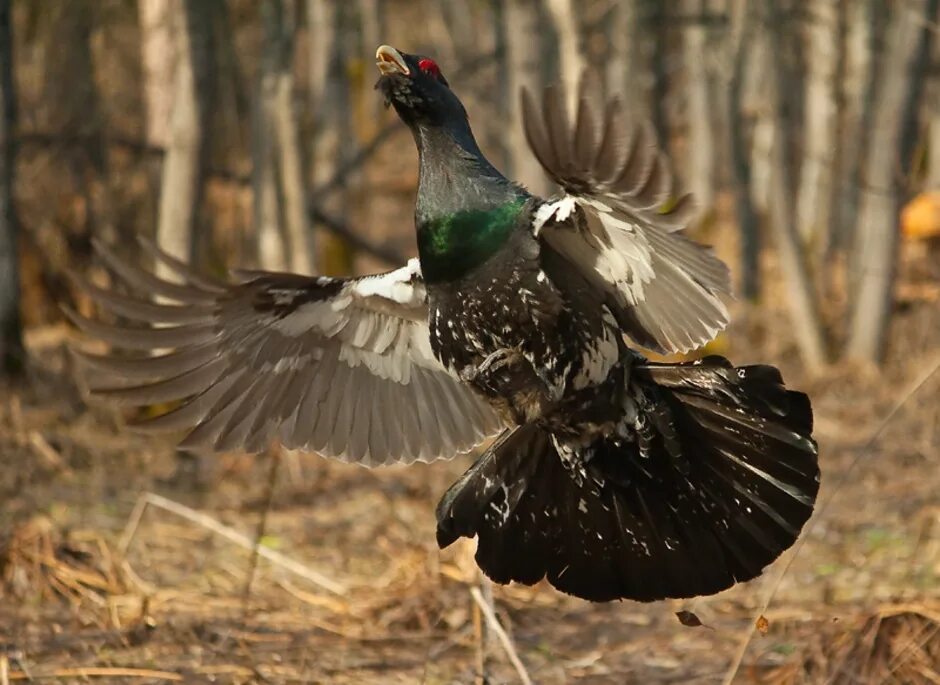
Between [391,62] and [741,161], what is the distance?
30.3 feet

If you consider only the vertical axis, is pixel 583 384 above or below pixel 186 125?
below

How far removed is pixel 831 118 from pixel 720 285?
1019 cm

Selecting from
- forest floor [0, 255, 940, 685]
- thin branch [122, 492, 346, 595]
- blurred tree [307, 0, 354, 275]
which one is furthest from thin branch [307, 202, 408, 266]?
thin branch [122, 492, 346, 595]

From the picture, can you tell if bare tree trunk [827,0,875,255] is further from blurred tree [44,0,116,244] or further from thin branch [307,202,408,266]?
blurred tree [44,0,116,244]

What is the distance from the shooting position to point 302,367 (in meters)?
5.71

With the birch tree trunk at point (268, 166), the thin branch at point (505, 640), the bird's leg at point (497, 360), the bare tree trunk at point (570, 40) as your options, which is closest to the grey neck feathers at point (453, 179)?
the bird's leg at point (497, 360)

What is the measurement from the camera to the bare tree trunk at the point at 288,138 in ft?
34.3

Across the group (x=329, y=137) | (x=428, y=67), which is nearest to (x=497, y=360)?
(x=428, y=67)

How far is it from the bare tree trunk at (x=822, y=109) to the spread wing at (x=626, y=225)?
8496 millimetres

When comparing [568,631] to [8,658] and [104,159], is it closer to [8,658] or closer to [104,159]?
[8,658]

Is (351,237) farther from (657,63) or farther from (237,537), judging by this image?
(237,537)

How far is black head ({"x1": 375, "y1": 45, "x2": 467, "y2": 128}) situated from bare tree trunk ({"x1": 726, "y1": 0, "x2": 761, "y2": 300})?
851 centimetres

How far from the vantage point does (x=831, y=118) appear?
1398 cm

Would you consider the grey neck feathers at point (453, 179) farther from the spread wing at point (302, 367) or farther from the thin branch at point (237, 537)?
the thin branch at point (237, 537)
